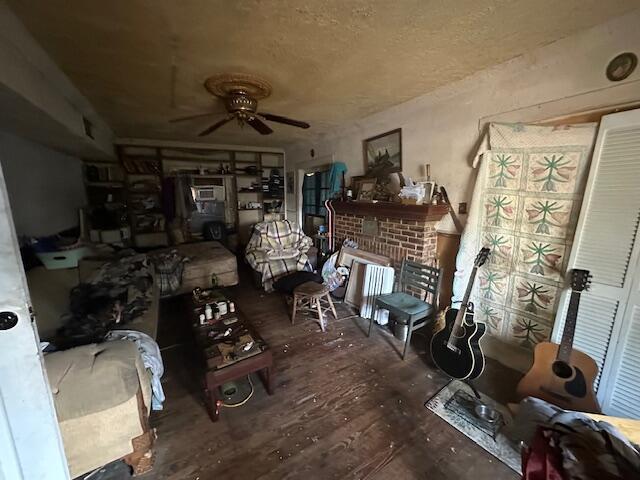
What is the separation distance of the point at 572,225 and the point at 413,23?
5.47 feet

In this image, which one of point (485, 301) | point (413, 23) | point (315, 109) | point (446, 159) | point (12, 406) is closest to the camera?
point (12, 406)

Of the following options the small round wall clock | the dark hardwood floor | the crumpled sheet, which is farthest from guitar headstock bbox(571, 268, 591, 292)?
the crumpled sheet

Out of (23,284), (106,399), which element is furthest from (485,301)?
(23,284)

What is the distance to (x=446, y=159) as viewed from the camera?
2.42 meters

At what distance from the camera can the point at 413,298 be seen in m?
2.45

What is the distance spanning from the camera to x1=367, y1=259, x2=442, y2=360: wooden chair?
2.21 m

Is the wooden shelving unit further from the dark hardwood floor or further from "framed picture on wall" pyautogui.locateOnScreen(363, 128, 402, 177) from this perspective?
the dark hardwood floor

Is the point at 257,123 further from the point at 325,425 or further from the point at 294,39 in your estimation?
the point at 325,425

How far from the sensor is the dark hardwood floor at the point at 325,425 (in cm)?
133

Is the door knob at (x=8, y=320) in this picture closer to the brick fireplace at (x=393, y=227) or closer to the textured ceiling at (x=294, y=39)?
the textured ceiling at (x=294, y=39)

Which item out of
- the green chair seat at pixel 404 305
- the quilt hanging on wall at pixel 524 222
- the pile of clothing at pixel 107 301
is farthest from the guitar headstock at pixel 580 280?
the pile of clothing at pixel 107 301

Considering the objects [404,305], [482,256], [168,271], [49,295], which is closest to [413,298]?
[404,305]

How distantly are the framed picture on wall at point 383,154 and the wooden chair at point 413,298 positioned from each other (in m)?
1.16

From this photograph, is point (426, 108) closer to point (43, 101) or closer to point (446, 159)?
point (446, 159)
